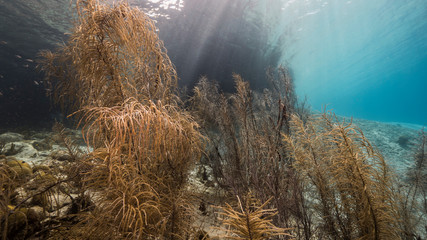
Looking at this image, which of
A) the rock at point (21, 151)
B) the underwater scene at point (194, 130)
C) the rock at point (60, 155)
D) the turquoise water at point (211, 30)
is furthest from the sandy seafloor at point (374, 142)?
the turquoise water at point (211, 30)

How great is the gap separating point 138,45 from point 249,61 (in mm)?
17277

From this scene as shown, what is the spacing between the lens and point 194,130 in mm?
2514

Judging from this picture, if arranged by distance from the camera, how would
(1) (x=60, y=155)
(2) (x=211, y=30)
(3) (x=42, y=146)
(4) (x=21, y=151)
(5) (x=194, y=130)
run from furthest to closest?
(2) (x=211, y=30) → (3) (x=42, y=146) → (4) (x=21, y=151) → (1) (x=60, y=155) → (5) (x=194, y=130)

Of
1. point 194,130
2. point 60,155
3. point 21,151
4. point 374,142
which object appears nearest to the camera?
point 194,130

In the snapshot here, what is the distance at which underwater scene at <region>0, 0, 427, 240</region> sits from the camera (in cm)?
182

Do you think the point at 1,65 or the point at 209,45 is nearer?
the point at 1,65

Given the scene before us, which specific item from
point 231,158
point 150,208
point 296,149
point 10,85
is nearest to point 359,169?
point 296,149

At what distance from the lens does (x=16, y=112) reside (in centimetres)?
1326

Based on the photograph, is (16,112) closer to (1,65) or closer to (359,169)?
(1,65)

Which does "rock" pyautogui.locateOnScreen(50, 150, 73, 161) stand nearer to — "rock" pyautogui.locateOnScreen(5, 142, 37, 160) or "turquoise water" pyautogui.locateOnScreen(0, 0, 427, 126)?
"rock" pyautogui.locateOnScreen(5, 142, 37, 160)

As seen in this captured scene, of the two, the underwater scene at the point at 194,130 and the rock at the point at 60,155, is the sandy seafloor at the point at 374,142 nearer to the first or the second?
the underwater scene at the point at 194,130

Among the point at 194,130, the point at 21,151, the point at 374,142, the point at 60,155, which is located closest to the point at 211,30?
the point at 60,155

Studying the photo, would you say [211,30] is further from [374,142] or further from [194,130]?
[374,142]

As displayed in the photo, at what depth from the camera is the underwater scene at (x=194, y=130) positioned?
1.82 meters
